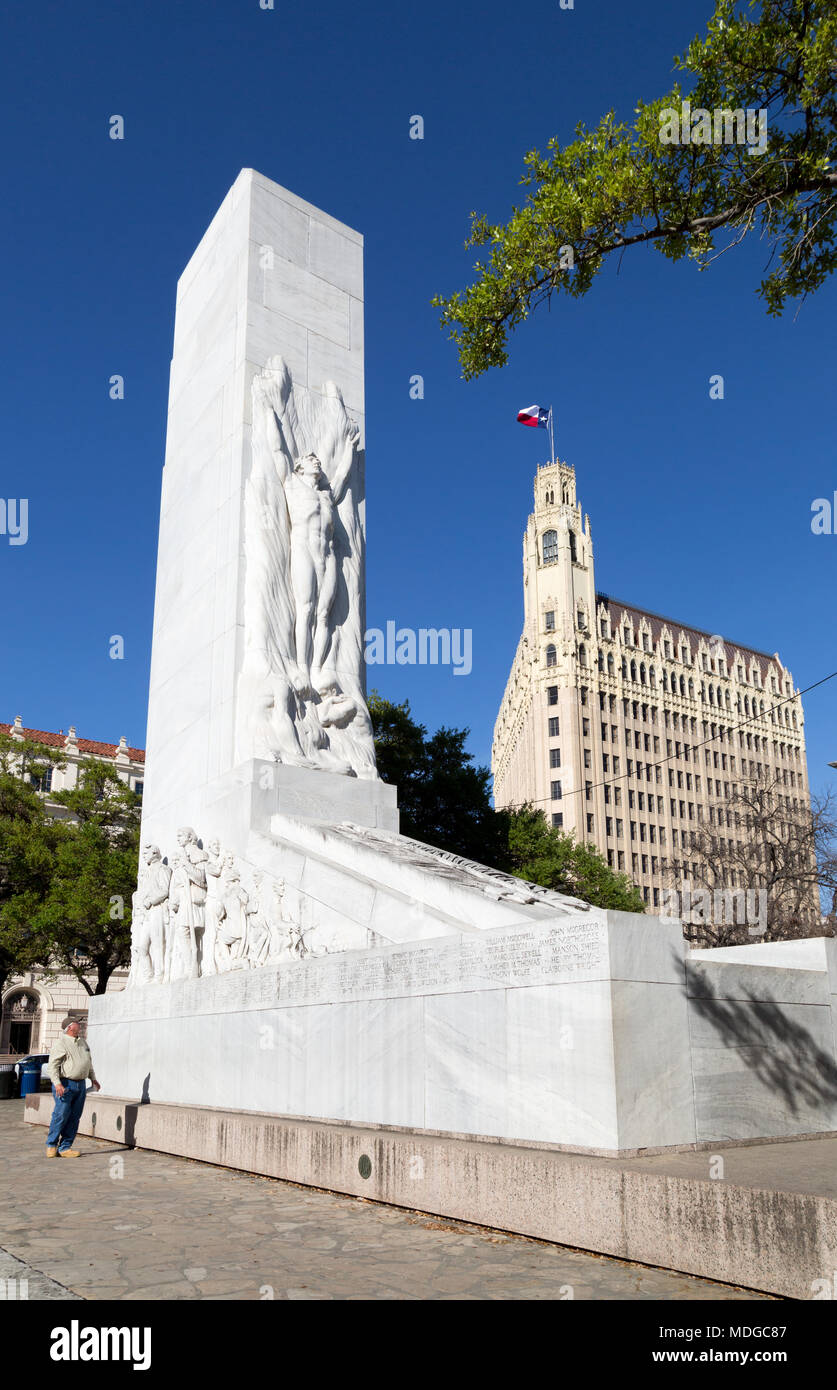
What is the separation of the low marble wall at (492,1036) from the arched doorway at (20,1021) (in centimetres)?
4932

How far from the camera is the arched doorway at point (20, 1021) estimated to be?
56562 mm

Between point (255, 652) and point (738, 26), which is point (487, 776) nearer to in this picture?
point (255, 652)

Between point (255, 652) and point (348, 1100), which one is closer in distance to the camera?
point (348, 1100)

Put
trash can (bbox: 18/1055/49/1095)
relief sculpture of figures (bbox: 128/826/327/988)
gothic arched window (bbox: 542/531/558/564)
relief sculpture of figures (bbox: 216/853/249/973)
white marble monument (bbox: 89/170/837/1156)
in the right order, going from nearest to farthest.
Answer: white marble monument (bbox: 89/170/837/1156) → relief sculpture of figures (bbox: 128/826/327/988) → relief sculpture of figures (bbox: 216/853/249/973) → trash can (bbox: 18/1055/49/1095) → gothic arched window (bbox: 542/531/558/564)

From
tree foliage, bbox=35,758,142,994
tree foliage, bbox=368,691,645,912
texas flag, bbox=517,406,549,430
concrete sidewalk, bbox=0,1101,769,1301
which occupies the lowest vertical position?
concrete sidewalk, bbox=0,1101,769,1301

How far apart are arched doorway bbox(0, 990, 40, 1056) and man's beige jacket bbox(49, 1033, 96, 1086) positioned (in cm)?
4840

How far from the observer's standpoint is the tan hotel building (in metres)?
89.4

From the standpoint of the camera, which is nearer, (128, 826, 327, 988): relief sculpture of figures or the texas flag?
(128, 826, 327, 988): relief sculpture of figures

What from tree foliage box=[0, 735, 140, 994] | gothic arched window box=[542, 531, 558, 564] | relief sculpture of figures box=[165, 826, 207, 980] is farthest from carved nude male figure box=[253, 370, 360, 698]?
gothic arched window box=[542, 531, 558, 564]

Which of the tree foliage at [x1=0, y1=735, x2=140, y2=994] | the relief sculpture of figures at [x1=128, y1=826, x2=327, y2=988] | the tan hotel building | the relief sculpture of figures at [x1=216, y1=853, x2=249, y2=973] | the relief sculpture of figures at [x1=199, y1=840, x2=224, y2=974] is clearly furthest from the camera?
the tan hotel building

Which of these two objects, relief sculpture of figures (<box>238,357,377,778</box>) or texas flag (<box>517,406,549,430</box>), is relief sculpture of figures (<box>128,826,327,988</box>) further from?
texas flag (<box>517,406,549,430</box>)
